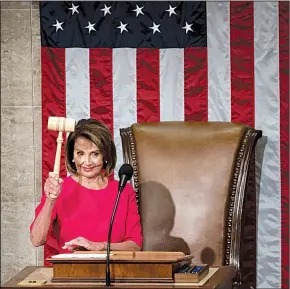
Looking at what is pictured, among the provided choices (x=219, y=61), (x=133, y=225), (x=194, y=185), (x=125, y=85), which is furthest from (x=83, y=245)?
(x=219, y=61)

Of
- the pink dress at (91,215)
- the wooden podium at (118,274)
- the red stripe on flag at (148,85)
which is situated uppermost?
the red stripe on flag at (148,85)

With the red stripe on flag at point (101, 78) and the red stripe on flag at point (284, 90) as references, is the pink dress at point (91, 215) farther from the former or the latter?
the red stripe on flag at point (284, 90)

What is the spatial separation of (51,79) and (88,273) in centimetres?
265

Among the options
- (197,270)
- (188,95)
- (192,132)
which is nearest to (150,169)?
(192,132)

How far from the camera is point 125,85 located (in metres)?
6.67

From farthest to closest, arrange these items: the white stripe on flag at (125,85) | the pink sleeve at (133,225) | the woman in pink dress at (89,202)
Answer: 1. the white stripe on flag at (125,85)
2. the pink sleeve at (133,225)
3. the woman in pink dress at (89,202)

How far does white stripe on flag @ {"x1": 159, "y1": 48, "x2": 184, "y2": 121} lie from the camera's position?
664 centimetres

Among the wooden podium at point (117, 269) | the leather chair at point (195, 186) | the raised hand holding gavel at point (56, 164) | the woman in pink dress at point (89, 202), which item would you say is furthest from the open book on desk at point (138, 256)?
the leather chair at point (195, 186)

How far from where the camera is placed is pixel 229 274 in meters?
4.68

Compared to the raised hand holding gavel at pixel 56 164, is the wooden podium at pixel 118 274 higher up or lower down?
lower down

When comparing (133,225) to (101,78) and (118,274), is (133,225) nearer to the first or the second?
(118,274)

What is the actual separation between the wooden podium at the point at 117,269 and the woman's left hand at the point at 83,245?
43 cm

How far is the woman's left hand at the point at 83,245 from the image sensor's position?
4721mm

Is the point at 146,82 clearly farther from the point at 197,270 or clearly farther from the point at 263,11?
the point at 197,270
